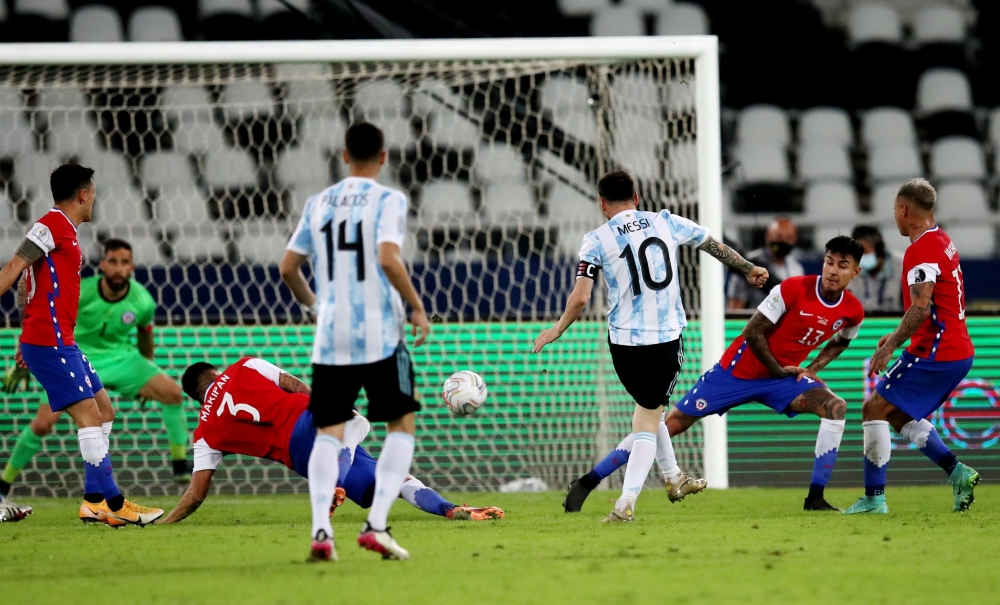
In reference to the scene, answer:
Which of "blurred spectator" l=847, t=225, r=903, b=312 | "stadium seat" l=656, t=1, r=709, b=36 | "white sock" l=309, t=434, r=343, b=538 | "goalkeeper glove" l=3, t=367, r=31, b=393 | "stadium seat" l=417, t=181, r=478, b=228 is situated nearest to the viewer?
"white sock" l=309, t=434, r=343, b=538

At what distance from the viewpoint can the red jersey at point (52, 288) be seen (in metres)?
6.48

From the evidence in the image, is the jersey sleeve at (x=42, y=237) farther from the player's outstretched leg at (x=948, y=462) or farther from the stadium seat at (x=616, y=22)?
the stadium seat at (x=616, y=22)

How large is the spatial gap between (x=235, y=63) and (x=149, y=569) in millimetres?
4970

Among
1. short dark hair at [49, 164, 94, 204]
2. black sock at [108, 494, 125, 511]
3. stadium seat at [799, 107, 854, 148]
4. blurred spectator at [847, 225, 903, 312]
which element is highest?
stadium seat at [799, 107, 854, 148]

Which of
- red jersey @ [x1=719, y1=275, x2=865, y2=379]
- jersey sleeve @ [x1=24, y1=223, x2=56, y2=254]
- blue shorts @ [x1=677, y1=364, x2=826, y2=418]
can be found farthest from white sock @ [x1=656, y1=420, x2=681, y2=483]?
jersey sleeve @ [x1=24, y1=223, x2=56, y2=254]

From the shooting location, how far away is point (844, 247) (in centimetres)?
675

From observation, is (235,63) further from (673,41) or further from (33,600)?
(33,600)

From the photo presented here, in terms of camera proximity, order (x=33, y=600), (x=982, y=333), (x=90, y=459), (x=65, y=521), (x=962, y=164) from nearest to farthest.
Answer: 1. (x=33, y=600)
2. (x=90, y=459)
3. (x=65, y=521)
4. (x=982, y=333)
5. (x=962, y=164)

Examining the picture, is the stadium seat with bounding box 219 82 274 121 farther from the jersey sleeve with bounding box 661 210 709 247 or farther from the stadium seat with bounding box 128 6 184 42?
the jersey sleeve with bounding box 661 210 709 247

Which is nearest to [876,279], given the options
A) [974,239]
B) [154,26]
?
[974,239]

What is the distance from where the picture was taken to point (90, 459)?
21.4 ft

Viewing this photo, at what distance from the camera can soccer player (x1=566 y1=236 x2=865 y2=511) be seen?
22.7ft

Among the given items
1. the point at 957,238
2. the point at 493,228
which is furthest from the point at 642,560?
the point at 957,238

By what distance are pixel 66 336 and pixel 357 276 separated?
8.40 feet
